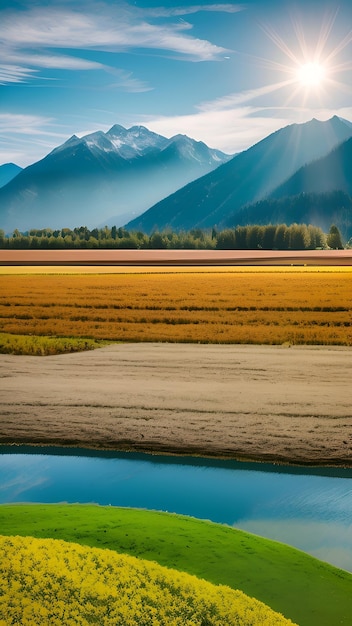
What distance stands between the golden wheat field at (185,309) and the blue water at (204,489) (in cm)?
2651

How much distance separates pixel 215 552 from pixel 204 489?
5.39 m

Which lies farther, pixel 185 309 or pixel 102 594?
pixel 185 309

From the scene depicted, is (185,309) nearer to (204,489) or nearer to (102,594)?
(204,489)

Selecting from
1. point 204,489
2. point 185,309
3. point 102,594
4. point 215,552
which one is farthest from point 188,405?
point 185,309

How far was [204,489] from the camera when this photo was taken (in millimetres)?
18266

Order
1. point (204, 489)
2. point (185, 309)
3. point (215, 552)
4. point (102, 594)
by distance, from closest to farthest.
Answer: point (102, 594) < point (215, 552) < point (204, 489) < point (185, 309)

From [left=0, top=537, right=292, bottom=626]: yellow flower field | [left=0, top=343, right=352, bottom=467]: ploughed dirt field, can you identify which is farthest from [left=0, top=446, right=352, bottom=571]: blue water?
[left=0, top=537, right=292, bottom=626]: yellow flower field

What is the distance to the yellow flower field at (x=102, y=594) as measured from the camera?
824 centimetres

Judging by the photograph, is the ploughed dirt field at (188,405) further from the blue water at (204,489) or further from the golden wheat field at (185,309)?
the golden wheat field at (185,309)

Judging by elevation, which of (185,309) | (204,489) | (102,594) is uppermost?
(102,594)

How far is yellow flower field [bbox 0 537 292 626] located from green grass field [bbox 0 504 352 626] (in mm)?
1424

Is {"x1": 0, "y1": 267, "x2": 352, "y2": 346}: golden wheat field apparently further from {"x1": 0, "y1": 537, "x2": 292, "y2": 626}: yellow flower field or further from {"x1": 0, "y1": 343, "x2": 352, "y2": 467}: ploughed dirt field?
{"x1": 0, "y1": 537, "x2": 292, "y2": 626}: yellow flower field

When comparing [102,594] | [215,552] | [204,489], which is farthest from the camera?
[204,489]

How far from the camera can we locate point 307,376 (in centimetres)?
3159
